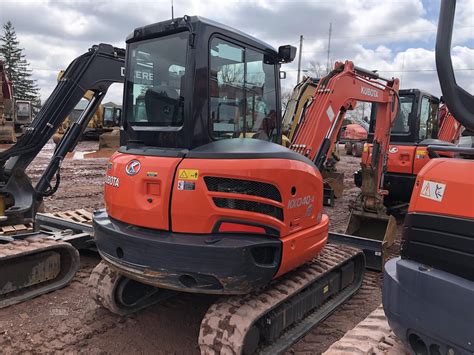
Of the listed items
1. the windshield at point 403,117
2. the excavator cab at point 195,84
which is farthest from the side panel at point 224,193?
the windshield at point 403,117

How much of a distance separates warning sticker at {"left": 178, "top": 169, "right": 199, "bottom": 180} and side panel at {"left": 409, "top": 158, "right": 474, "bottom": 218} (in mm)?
1416

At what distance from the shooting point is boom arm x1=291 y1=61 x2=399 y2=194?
4.86m

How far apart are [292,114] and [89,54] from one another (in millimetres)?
4341

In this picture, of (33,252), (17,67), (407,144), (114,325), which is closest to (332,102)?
(114,325)

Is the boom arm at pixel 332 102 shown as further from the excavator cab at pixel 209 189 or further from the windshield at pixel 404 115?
the windshield at pixel 404 115

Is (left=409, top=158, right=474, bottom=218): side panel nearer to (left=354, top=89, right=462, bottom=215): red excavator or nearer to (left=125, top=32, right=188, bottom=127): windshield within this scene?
(left=125, top=32, right=188, bottom=127): windshield

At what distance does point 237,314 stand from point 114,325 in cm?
137

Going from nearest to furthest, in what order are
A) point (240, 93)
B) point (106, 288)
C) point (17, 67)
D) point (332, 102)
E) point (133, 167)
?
point (133, 167), point (240, 93), point (106, 288), point (332, 102), point (17, 67)

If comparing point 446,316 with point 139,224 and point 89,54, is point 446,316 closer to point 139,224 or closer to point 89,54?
point 139,224

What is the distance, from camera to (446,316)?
1925 mm

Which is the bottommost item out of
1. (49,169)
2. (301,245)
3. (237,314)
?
(237,314)

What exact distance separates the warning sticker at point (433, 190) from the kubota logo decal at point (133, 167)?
196 cm

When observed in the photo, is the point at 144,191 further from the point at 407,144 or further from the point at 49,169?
the point at 407,144

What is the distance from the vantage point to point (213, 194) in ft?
9.60
